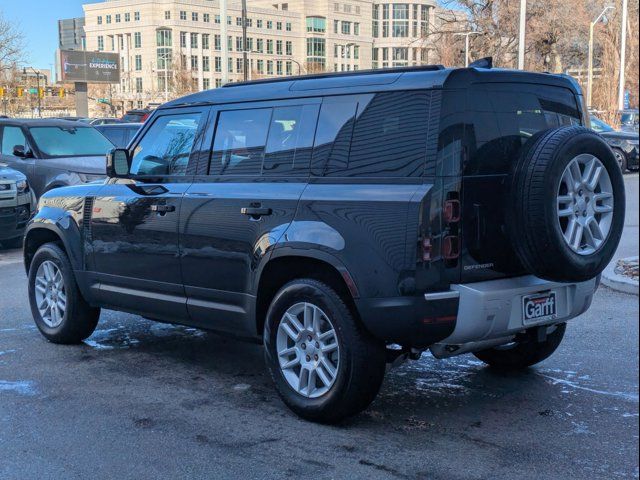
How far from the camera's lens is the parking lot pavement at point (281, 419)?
4.14m

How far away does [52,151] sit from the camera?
14461 mm

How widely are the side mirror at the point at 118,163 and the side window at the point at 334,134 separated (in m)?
1.89

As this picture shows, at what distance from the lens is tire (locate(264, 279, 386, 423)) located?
449cm

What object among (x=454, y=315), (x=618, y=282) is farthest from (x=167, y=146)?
(x=618, y=282)

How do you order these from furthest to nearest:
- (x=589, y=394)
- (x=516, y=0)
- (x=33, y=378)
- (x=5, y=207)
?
(x=516, y=0)
(x=5, y=207)
(x=33, y=378)
(x=589, y=394)

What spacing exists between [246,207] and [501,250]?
1648mm

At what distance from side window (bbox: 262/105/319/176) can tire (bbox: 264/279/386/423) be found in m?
0.75

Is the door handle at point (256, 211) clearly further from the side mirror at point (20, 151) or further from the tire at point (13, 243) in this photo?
the side mirror at point (20, 151)

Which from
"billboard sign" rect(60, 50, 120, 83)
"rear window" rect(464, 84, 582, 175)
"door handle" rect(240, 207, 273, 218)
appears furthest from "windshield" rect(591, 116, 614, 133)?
"billboard sign" rect(60, 50, 120, 83)

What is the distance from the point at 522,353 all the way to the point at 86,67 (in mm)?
86952

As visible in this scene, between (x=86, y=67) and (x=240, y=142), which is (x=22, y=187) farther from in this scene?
(x=86, y=67)

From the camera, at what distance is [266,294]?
16.8 feet

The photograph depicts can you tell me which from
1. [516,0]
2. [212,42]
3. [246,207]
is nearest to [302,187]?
[246,207]

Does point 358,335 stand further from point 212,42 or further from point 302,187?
point 212,42
